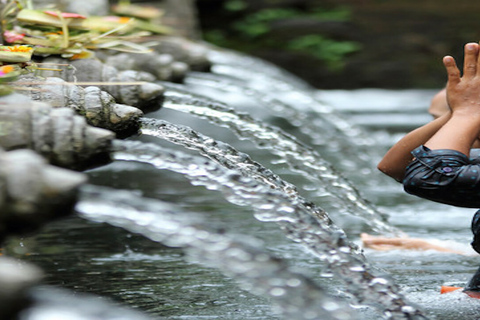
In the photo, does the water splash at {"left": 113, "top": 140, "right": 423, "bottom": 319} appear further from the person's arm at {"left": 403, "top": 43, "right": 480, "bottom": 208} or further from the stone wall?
the stone wall

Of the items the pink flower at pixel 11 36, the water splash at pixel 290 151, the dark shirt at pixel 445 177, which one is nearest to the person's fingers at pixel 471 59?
the dark shirt at pixel 445 177

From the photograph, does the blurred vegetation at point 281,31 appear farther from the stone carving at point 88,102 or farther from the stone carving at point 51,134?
the stone carving at point 51,134

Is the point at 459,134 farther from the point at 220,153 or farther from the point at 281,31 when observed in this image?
the point at 281,31

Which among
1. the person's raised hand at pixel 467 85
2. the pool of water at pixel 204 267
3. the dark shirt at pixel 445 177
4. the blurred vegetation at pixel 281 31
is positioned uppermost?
the person's raised hand at pixel 467 85

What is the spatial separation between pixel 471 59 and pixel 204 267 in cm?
139

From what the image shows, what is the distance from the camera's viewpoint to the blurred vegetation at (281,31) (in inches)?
529

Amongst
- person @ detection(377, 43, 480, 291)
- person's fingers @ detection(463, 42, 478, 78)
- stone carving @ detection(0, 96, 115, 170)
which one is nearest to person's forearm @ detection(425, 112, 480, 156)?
person @ detection(377, 43, 480, 291)

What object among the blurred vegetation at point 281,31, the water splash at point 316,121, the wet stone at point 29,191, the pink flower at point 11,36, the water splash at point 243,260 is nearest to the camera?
the wet stone at point 29,191

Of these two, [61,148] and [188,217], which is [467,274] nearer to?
[188,217]

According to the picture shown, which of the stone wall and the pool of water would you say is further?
the stone wall

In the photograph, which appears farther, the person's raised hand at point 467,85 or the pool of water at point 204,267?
the pool of water at point 204,267

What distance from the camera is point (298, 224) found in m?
2.23

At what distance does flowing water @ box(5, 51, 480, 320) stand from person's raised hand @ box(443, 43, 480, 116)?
556mm

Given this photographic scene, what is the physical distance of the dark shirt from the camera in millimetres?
2207
